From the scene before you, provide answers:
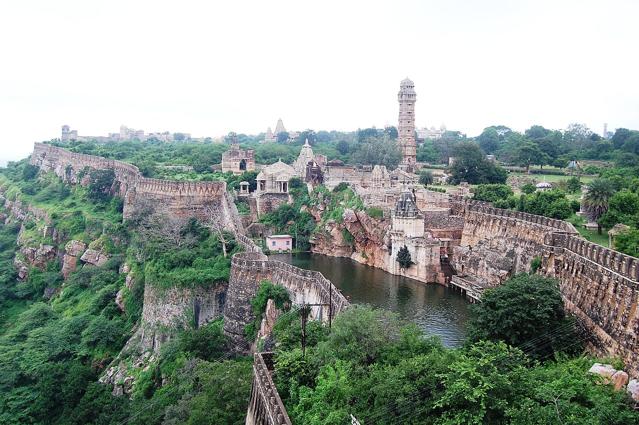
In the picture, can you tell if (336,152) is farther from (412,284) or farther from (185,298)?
(185,298)

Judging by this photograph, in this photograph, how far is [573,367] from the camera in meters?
17.9

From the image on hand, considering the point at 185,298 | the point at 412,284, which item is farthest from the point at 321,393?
the point at 412,284

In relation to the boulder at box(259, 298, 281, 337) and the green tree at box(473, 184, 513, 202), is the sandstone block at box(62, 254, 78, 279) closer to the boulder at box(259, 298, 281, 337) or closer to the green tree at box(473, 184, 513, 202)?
the boulder at box(259, 298, 281, 337)

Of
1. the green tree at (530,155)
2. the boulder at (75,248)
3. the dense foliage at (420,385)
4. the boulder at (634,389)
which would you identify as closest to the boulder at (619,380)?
the boulder at (634,389)

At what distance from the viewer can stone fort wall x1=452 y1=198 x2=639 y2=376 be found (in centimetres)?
2200

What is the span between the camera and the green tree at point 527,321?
2397 cm

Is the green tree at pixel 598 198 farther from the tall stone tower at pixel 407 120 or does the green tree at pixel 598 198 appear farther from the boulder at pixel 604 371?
the tall stone tower at pixel 407 120

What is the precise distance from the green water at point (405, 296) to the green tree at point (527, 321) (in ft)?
15.0

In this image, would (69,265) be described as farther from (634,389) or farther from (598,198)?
(634,389)

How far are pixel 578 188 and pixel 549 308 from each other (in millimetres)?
30574

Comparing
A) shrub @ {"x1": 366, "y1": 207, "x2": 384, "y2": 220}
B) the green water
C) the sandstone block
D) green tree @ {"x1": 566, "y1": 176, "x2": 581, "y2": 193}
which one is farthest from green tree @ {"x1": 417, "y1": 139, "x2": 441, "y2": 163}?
the sandstone block

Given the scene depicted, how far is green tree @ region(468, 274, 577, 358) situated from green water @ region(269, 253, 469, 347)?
15.0 ft

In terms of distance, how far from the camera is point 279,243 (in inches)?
2212

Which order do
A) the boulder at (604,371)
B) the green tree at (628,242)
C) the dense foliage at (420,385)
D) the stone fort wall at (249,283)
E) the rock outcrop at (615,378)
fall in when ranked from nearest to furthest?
the dense foliage at (420,385)
the rock outcrop at (615,378)
the boulder at (604,371)
the green tree at (628,242)
the stone fort wall at (249,283)
